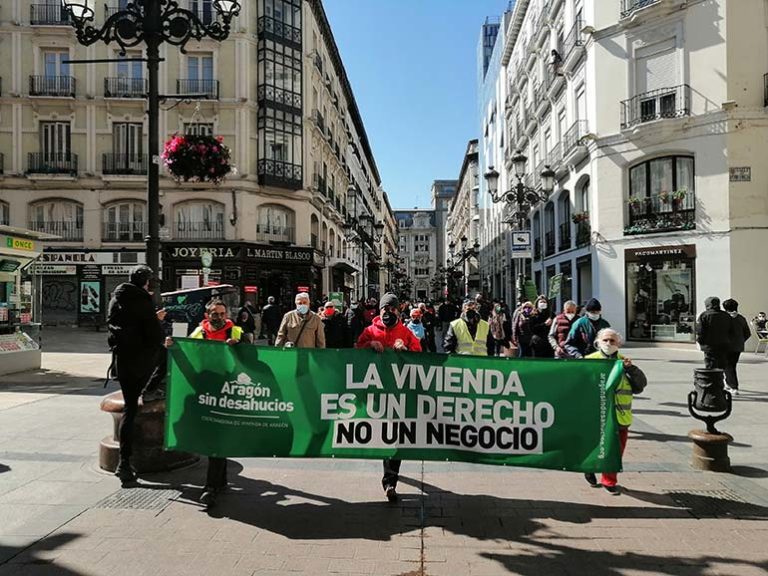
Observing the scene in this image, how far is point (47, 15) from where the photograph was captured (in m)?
29.1

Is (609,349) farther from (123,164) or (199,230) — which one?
(123,164)

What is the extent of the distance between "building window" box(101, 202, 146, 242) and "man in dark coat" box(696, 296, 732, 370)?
26.9 meters

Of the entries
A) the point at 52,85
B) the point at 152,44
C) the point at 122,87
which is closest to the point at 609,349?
the point at 152,44

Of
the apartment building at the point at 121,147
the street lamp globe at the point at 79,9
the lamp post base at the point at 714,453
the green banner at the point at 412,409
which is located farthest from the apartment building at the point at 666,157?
the street lamp globe at the point at 79,9

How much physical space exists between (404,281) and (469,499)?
95667mm

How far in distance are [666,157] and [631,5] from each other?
19.2 ft

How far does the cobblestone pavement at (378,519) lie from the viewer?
384cm

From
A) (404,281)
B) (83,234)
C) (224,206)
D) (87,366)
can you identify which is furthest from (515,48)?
(404,281)

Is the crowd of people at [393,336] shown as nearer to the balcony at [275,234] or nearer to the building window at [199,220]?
the building window at [199,220]

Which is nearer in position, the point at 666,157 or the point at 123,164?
the point at 666,157

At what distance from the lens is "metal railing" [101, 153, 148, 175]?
29359mm

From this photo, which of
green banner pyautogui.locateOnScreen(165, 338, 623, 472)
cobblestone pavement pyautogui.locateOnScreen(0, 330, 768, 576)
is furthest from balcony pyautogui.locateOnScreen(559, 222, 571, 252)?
green banner pyautogui.locateOnScreen(165, 338, 623, 472)

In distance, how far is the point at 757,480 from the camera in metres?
5.55

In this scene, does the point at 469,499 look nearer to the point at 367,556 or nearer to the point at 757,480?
the point at 367,556
